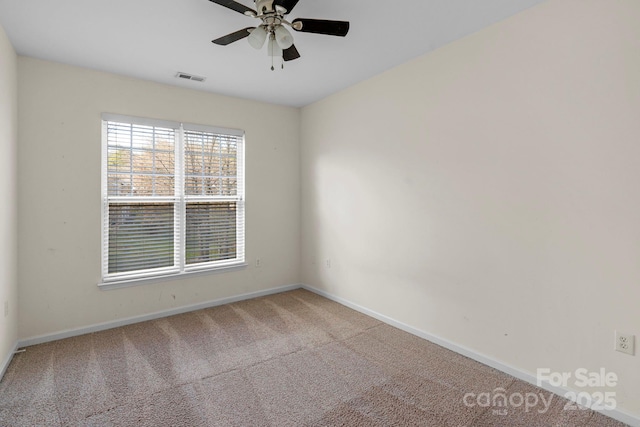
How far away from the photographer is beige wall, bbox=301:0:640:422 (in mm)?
1919

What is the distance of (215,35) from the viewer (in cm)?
259

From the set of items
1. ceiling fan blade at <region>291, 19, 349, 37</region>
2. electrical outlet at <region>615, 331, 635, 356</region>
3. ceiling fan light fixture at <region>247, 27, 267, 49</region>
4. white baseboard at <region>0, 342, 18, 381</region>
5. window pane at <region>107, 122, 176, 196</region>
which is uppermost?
ceiling fan blade at <region>291, 19, 349, 37</region>

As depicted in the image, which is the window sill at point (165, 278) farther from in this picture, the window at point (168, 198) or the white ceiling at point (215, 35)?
the white ceiling at point (215, 35)

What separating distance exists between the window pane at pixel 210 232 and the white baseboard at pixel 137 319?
54 centimetres

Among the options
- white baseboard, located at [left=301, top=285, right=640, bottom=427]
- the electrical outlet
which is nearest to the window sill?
white baseboard, located at [left=301, top=285, right=640, bottom=427]

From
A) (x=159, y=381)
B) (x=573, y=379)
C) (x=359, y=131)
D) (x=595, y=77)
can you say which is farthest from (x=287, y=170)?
(x=573, y=379)

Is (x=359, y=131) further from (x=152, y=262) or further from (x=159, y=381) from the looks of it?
(x=159, y=381)

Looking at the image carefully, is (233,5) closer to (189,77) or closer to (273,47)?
(273,47)

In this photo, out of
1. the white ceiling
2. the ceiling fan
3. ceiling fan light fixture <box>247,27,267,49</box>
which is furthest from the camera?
the white ceiling

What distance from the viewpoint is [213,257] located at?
410 cm

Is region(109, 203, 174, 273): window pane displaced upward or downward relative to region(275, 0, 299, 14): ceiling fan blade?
downward

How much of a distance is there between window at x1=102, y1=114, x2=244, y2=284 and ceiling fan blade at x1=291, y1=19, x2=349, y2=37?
229 cm

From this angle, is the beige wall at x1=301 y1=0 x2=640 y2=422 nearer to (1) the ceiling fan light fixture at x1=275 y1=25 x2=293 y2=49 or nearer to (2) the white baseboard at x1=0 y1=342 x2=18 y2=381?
(1) the ceiling fan light fixture at x1=275 y1=25 x2=293 y2=49

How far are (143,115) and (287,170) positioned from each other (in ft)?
6.32
